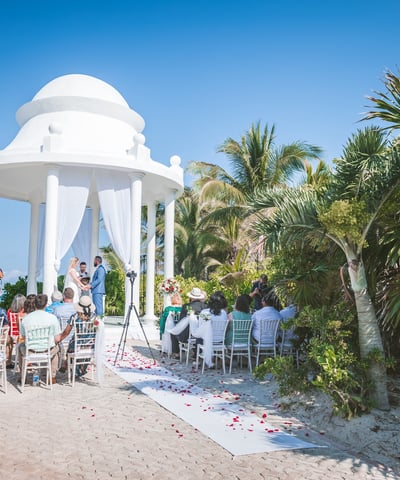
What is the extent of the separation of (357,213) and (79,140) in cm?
1012

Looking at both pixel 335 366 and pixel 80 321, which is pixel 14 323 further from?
pixel 335 366

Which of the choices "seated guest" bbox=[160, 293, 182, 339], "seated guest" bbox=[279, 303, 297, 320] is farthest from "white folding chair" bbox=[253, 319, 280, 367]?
"seated guest" bbox=[160, 293, 182, 339]

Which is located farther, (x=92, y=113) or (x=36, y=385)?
(x=92, y=113)

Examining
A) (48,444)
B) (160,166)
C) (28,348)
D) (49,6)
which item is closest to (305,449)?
(48,444)

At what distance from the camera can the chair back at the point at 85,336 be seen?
24.0ft

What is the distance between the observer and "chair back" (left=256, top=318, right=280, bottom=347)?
8288mm

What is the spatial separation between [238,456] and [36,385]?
4071mm

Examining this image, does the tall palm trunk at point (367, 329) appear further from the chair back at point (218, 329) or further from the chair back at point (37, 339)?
the chair back at point (37, 339)

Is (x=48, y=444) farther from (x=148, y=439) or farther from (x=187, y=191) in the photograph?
(x=187, y=191)

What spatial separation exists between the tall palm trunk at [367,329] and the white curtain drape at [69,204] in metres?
8.92

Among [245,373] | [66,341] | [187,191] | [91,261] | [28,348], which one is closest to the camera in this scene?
[28,348]

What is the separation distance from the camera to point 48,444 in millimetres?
4559

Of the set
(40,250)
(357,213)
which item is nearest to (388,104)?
(357,213)

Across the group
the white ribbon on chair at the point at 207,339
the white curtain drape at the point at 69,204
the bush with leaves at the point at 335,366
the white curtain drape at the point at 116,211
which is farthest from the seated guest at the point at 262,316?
the white curtain drape at the point at 69,204
